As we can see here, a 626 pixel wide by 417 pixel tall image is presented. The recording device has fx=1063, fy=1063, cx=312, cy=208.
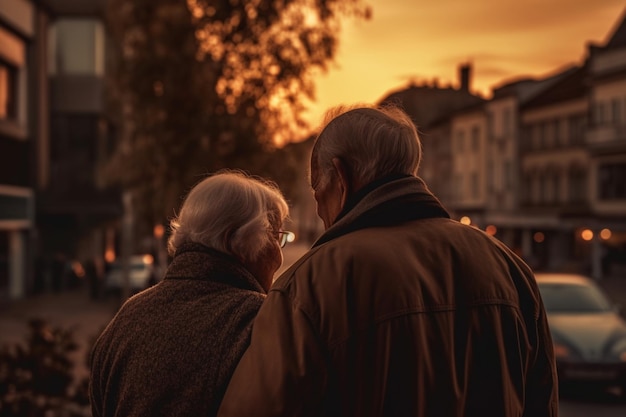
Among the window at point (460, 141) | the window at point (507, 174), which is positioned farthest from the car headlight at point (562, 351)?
the window at point (460, 141)

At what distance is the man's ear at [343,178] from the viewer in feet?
9.38

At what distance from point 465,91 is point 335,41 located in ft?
254

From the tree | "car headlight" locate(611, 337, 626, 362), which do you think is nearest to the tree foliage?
"car headlight" locate(611, 337, 626, 362)

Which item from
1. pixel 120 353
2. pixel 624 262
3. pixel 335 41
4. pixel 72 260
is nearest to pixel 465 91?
pixel 624 262

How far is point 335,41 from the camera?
1958 cm

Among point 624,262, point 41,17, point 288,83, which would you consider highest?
point 41,17

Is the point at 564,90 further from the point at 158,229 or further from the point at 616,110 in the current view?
the point at 158,229

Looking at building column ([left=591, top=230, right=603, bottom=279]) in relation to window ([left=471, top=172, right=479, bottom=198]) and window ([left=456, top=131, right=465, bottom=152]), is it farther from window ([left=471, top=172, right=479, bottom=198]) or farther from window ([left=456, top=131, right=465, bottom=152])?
window ([left=456, top=131, right=465, bottom=152])

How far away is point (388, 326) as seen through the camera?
259 cm

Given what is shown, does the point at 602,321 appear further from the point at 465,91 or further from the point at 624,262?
the point at 465,91

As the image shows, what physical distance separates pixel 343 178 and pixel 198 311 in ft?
2.14

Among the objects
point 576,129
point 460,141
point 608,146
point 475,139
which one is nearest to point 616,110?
point 608,146

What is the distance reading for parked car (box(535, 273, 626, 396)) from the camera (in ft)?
42.3

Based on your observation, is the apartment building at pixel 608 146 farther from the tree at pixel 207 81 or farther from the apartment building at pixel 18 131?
the tree at pixel 207 81
